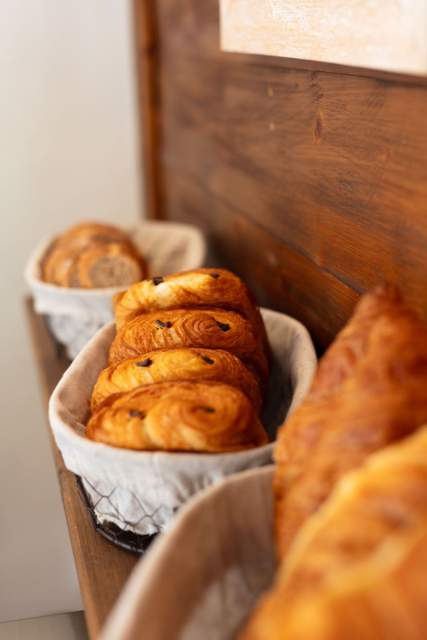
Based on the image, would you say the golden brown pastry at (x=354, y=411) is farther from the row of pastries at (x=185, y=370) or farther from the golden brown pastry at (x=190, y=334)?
the golden brown pastry at (x=190, y=334)

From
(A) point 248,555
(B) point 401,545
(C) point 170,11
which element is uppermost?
(C) point 170,11

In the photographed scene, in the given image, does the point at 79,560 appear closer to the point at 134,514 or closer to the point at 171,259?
the point at 134,514

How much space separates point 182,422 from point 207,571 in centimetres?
16

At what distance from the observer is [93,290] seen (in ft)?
4.24

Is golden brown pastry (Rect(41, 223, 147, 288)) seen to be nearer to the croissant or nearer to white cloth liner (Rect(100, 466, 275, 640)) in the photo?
white cloth liner (Rect(100, 466, 275, 640))

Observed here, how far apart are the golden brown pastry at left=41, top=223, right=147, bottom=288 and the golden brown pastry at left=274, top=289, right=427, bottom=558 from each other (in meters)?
0.81

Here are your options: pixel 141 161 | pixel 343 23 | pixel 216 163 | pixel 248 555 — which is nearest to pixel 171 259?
pixel 216 163

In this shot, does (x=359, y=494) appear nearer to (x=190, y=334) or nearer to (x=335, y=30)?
(x=190, y=334)

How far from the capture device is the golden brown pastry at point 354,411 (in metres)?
0.58

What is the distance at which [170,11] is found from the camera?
5.85ft

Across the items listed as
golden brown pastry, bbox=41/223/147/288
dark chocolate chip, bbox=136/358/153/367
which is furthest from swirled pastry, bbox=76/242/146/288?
dark chocolate chip, bbox=136/358/153/367

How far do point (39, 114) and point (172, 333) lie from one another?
1.28 metres

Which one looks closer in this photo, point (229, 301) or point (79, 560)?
point (79, 560)

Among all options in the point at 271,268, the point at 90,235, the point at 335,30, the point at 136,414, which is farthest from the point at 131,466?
the point at 90,235
